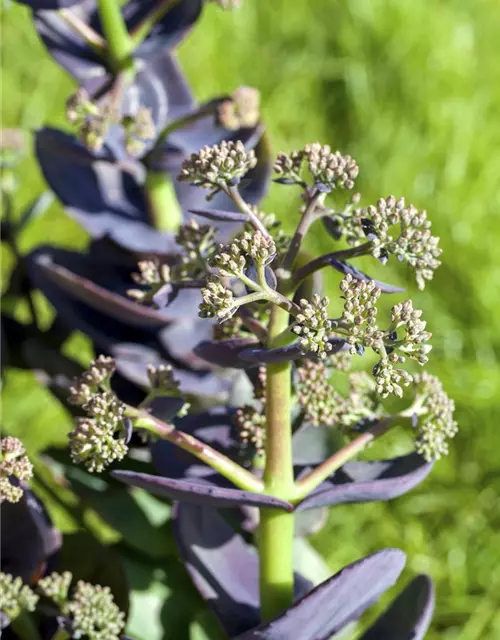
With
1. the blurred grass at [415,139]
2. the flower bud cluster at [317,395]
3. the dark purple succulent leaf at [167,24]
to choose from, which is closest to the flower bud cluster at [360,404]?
the flower bud cluster at [317,395]

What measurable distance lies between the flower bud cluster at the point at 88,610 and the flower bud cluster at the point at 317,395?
122 millimetres

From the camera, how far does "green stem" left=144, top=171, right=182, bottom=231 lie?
1.75 feet

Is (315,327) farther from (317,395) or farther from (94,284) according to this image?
(94,284)

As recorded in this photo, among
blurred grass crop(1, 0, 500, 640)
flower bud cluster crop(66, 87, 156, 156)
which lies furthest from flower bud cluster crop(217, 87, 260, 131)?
blurred grass crop(1, 0, 500, 640)

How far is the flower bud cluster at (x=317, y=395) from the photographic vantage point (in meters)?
0.40

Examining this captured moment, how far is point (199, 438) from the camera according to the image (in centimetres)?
44

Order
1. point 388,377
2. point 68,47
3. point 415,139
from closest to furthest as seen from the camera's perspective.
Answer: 1. point 388,377
2. point 68,47
3. point 415,139

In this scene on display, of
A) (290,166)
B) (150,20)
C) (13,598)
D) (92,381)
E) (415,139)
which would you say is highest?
(415,139)

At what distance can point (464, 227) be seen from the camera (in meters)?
1.10

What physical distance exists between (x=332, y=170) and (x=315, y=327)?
7 centimetres

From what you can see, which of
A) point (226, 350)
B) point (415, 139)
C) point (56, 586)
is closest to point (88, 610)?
point (56, 586)

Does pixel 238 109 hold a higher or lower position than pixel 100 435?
higher

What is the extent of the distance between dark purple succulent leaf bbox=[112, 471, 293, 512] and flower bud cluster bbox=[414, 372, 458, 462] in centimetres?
7

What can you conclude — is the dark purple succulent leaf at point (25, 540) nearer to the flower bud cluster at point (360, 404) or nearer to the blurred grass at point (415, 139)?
the flower bud cluster at point (360, 404)
